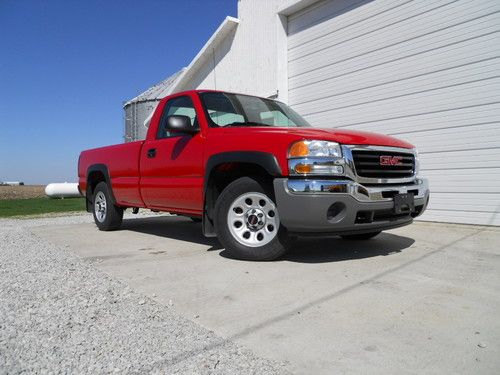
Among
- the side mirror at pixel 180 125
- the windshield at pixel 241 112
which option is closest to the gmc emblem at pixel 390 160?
the windshield at pixel 241 112

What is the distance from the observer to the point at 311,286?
323 cm

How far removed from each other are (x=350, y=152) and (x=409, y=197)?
2.89ft

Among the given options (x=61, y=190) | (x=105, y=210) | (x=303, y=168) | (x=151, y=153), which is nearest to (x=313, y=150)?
(x=303, y=168)

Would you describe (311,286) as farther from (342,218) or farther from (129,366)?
(129,366)

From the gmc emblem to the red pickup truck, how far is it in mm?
11

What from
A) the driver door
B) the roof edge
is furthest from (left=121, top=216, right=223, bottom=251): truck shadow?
the roof edge

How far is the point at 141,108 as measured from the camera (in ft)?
66.8

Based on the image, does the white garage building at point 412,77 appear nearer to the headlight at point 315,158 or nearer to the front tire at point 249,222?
the headlight at point 315,158

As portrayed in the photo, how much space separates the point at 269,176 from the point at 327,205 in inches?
27.5

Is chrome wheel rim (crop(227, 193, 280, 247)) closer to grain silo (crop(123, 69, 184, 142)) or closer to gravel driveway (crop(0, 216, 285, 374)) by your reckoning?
gravel driveway (crop(0, 216, 285, 374))

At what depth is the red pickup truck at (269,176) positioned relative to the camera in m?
3.65

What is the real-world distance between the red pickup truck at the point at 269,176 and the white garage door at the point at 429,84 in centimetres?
233

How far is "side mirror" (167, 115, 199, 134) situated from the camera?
4.52 metres

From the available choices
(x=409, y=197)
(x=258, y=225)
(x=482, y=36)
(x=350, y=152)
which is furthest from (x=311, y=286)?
(x=482, y=36)
